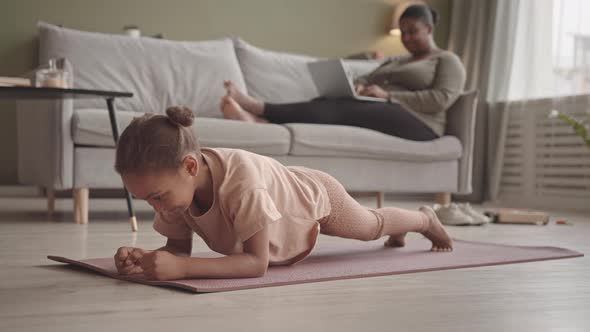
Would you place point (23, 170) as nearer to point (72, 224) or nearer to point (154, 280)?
point (72, 224)

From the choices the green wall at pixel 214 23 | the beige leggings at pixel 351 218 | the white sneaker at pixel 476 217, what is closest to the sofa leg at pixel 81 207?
the beige leggings at pixel 351 218

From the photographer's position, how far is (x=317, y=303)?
41.9 inches

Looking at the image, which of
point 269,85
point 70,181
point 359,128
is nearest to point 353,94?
point 359,128

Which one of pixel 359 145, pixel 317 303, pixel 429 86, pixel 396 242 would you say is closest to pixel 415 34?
pixel 429 86

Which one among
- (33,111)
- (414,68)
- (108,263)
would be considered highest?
(414,68)

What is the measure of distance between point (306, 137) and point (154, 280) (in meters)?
1.74

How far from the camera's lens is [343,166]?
9.89ft

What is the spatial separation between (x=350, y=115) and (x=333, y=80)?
0.57ft

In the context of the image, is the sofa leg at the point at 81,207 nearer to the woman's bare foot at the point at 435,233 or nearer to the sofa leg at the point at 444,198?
the woman's bare foot at the point at 435,233

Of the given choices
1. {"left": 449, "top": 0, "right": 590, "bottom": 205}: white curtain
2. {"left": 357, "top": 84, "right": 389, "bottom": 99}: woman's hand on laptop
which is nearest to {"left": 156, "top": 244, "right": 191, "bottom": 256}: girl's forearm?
{"left": 357, "top": 84, "right": 389, "bottom": 99}: woman's hand on laptop

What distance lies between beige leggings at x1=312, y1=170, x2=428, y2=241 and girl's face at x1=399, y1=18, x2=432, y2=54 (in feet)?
6.33

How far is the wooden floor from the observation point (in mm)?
917

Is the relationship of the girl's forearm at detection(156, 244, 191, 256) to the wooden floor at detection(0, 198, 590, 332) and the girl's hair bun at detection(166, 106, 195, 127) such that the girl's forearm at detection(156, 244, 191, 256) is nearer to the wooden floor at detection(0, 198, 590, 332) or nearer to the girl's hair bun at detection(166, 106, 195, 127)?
the wooden floor at detection(0, 198, 590, 332)

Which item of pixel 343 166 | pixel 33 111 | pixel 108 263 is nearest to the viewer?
pixel 108 263
